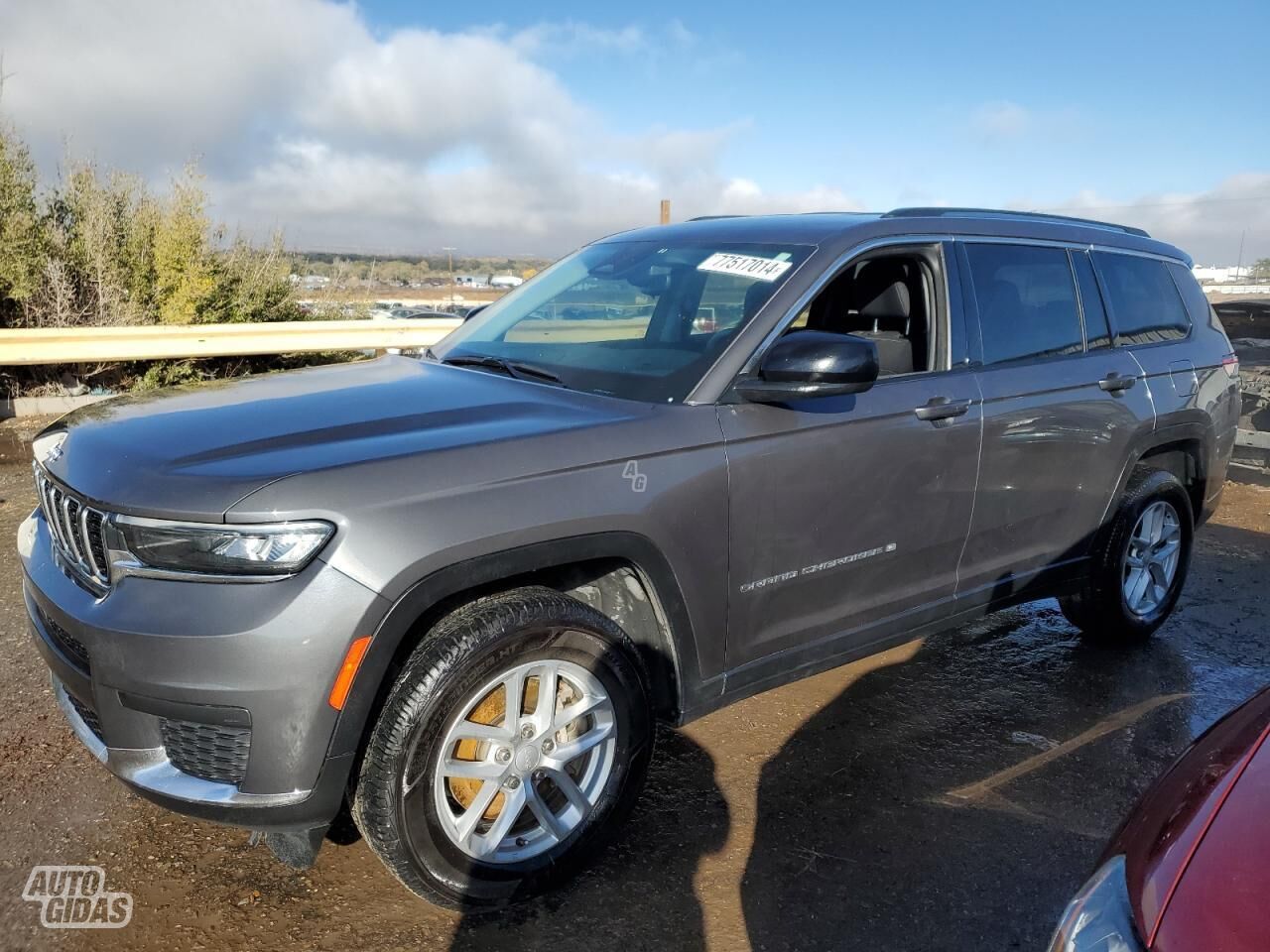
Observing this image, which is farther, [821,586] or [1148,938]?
[821,586]

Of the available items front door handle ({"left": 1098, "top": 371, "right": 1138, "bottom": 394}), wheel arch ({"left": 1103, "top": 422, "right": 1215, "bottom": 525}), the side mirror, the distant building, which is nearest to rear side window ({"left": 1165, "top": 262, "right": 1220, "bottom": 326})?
wheel arch ({"left": 1103, "top": 422, "right": 1215, "bottom": 525})

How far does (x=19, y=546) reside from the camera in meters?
2.83

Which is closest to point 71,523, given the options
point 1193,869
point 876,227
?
point 1193,869

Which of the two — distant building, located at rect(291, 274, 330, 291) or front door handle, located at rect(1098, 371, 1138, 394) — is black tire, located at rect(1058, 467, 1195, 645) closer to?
front door handle, located at rect(1098, 371, 1138, 394)

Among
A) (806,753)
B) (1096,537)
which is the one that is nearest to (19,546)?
(806,753)

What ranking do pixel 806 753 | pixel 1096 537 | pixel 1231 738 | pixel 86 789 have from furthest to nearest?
pixel 1096 537 < pixel 806 753 < pixel 86 789 < pixel 1231 738

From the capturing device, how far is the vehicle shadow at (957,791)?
8.46 feet

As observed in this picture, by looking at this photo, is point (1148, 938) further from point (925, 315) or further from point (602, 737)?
point (925, 315)

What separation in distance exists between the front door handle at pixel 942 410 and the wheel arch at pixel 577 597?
1.18 m

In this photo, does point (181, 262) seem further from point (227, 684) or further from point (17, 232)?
point (227, 684)

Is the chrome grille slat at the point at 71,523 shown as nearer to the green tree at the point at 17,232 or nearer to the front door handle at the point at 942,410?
the front door handle at the point at 942,410

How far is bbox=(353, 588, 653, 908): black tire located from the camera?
2.24 m

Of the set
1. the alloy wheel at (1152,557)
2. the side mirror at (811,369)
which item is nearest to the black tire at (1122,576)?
the alloy wheel at (1152,557)

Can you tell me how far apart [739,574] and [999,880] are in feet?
3.88
